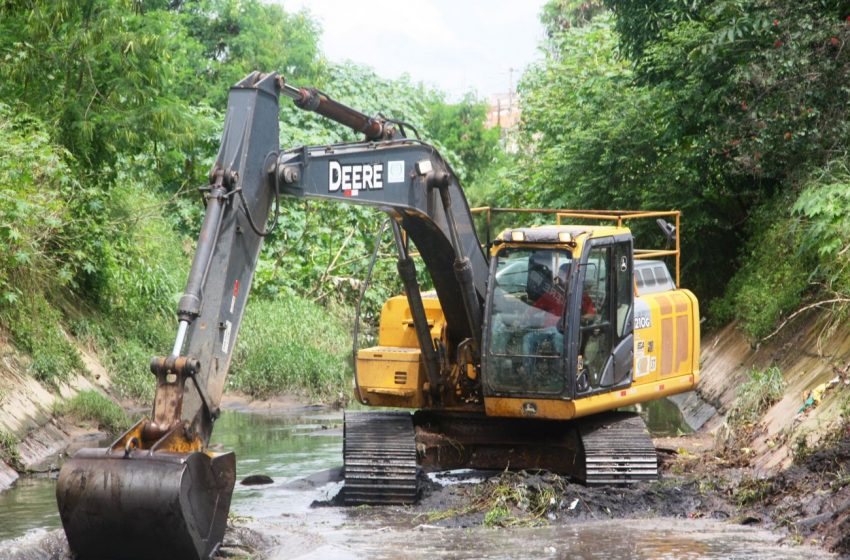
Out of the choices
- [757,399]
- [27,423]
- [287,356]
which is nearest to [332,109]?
[27,423]

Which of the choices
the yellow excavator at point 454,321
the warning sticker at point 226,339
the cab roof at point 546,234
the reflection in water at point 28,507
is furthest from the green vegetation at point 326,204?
the warning sticker at point 226,339

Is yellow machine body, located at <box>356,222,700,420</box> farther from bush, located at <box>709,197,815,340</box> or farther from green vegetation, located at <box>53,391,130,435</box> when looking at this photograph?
green vegetation, located at <box>53,391,130,435</box>

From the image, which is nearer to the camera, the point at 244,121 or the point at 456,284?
the point at 244,121

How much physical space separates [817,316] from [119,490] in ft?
38.3

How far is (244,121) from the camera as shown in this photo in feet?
32.1

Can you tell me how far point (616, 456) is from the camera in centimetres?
1256

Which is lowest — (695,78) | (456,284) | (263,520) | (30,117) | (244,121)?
(263,520)

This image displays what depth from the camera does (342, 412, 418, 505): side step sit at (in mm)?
12141

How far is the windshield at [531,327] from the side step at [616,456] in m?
0.86

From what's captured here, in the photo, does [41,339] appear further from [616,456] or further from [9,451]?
[616,456]

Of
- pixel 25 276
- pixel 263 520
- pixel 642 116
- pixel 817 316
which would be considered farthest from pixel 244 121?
pixel 642 116

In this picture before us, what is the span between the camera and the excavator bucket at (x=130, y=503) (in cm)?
805

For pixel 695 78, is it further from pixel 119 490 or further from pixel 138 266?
pixel 119 490

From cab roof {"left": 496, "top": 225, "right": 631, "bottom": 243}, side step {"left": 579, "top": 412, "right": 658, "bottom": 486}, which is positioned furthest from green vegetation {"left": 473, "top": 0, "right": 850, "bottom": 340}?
cab roof {"left": 496, "top": 225, "right": 631, "bottom": 243}
